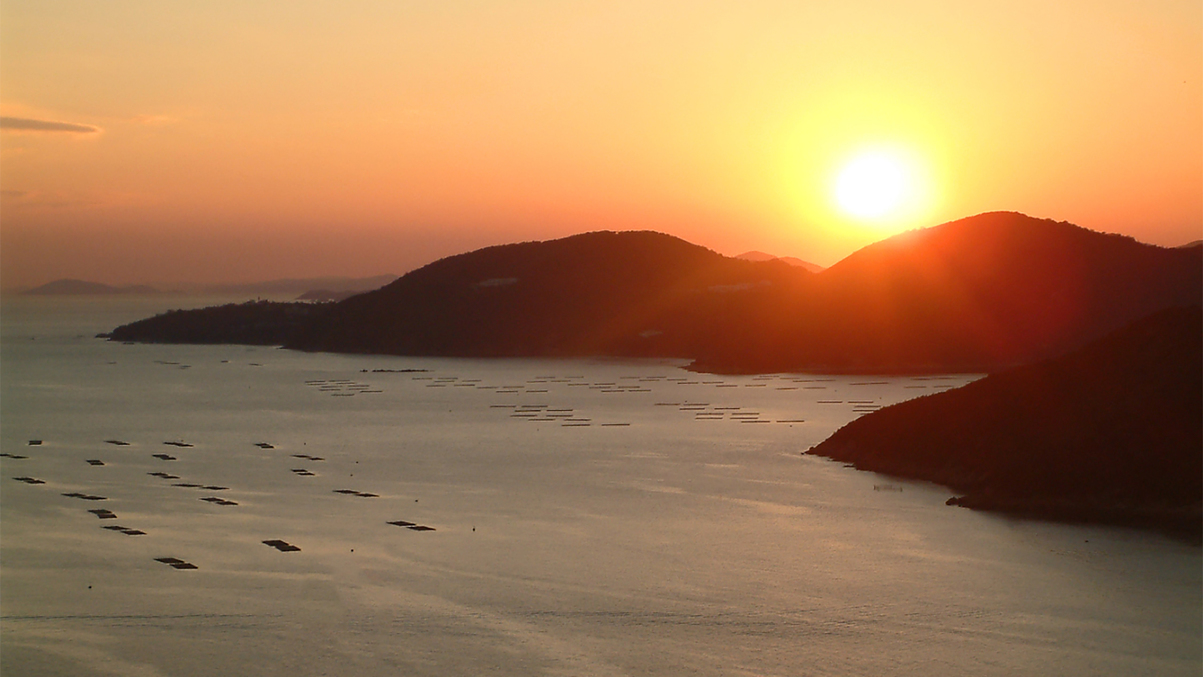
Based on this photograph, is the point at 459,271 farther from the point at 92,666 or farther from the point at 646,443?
the point at 92,666

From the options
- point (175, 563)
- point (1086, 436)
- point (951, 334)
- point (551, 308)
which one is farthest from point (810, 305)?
point (175, 563)

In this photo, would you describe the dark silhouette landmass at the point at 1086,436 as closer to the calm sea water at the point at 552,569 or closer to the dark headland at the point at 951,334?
the dark headland at the point at 951,334

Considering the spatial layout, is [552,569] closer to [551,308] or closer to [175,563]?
[175,563]

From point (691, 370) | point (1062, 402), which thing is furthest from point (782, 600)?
point (691, 370)

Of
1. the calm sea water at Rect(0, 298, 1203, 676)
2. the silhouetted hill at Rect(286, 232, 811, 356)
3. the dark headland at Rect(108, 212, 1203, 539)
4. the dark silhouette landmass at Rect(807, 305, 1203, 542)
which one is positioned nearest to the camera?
the calm sea water at Rect(0, 298, 1203, 676)

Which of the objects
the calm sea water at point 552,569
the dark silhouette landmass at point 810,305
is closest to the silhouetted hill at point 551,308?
the dark silhouette landmass at point 810,305

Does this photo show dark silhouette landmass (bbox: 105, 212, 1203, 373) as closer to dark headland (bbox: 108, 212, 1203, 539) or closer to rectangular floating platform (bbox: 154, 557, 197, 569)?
dark headland (bbox: 108, 212, 1203, 539)

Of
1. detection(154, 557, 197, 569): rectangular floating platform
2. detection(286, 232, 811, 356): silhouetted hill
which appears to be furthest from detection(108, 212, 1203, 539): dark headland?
detection(154, 557, 197, 569): rectangular floating platform
